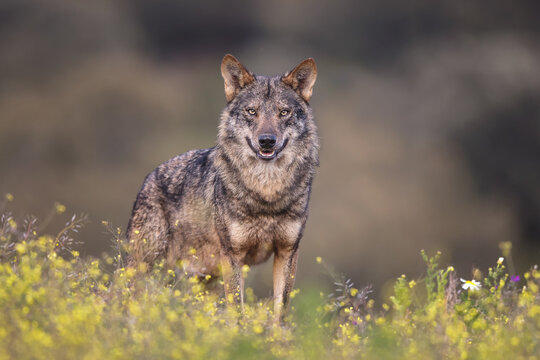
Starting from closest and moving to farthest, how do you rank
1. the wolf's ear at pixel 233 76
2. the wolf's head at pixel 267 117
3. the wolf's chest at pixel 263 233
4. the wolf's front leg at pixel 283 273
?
the wolf's chest at pixel 263 233
the wolf's front leg at pixel 283 273
the wolf's head at pixel 267 117
the wolf's ear at pixel 233 76

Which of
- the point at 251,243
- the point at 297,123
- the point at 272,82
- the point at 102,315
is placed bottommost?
the point at 102,315

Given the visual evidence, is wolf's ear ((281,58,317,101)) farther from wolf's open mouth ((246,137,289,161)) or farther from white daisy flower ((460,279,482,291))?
white daisy flower ((460,279,482,291))

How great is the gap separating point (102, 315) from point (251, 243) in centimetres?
244

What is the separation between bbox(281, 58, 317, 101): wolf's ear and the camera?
667cm

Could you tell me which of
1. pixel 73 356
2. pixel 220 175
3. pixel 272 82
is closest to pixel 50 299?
pixel 73 356

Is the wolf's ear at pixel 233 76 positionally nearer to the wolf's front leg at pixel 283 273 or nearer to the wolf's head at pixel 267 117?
the wolf's head at pixel 267 117

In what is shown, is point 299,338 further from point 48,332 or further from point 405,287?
point 48,332

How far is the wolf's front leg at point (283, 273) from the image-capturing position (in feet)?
20.5

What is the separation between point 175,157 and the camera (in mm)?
7961

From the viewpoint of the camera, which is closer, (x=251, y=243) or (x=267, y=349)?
(x=267, y=349)

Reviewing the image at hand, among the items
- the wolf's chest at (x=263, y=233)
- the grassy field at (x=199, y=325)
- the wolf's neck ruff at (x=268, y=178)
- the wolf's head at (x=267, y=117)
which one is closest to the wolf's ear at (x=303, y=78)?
the wolf's head at (x=267, y=117)

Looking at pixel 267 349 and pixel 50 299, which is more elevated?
pixel 50 299

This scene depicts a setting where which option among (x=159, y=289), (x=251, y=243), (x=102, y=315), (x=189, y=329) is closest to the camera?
(x=189, y=329)

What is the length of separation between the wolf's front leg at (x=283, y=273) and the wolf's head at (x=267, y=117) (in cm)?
94
